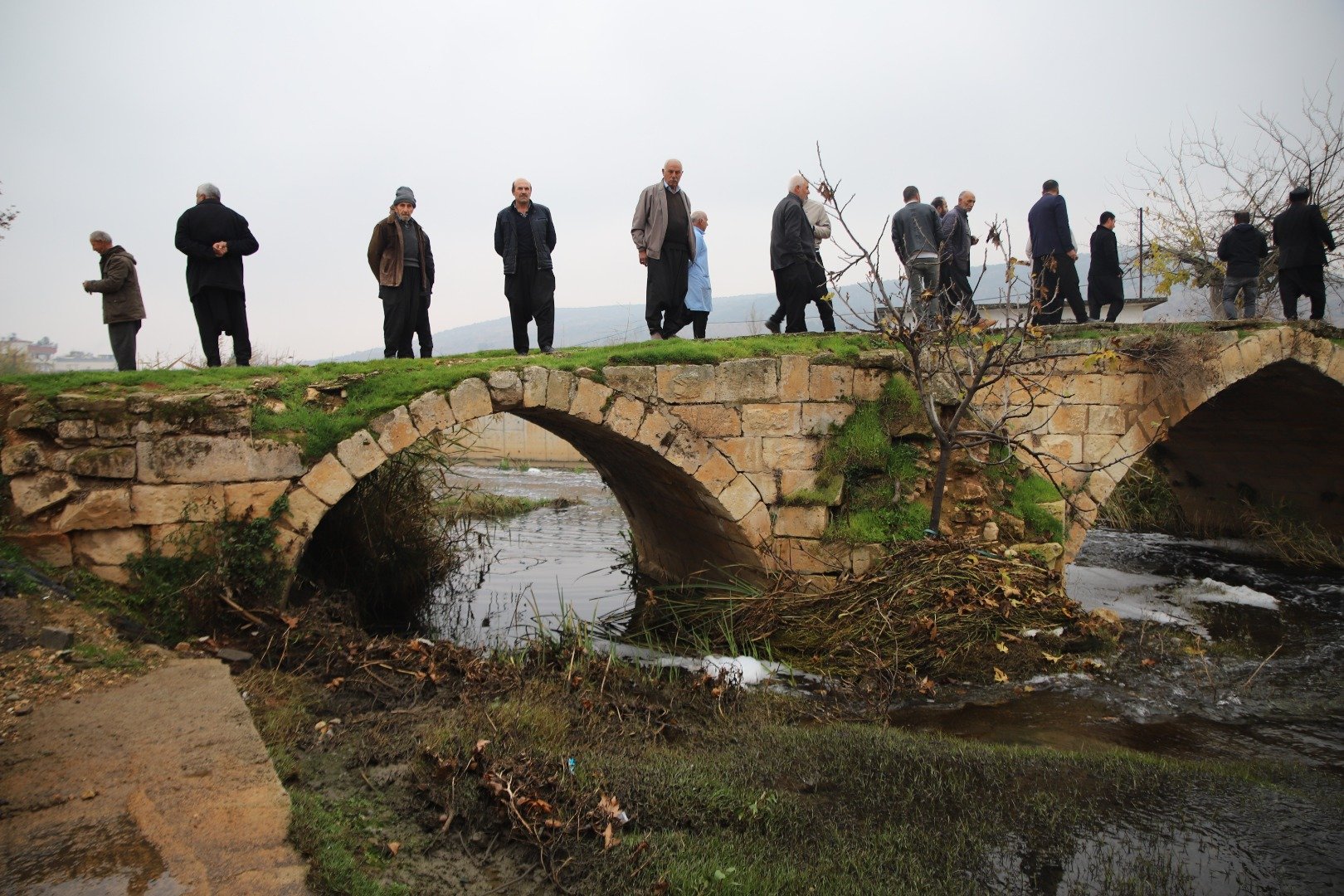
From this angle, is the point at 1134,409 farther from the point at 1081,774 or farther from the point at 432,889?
the point at 432,889

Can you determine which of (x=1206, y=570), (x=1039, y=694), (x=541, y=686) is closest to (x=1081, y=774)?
(x=1039, y=694)

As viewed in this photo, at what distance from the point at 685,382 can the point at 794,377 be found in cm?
91

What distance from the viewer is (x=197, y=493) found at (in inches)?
232

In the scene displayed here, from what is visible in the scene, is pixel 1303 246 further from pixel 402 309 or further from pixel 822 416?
pixel 402 309

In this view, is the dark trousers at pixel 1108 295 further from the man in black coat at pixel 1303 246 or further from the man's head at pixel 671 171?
the man's head at pixel 671 171

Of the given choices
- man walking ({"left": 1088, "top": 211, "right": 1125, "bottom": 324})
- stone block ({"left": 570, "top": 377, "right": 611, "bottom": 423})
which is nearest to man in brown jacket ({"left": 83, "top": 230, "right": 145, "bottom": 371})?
stone block ({"left": 570, "top": 377, "right": 611, "bottom": 423})

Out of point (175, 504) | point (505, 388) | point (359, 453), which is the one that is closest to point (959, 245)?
point (505, 388)

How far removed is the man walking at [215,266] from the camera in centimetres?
752

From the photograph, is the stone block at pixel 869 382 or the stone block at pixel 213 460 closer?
the stone block at pixel 213 460

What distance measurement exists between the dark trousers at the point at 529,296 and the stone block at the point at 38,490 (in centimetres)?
357

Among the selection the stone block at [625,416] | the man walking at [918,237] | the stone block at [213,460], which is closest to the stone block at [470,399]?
the stone block at [625,416]

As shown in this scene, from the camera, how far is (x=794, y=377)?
7.63 metres

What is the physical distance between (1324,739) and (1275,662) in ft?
7.15

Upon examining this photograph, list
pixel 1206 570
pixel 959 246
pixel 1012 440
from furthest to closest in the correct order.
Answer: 1. pixel 1206 570
2. pixel 959 246
3. pixel 1012 440
